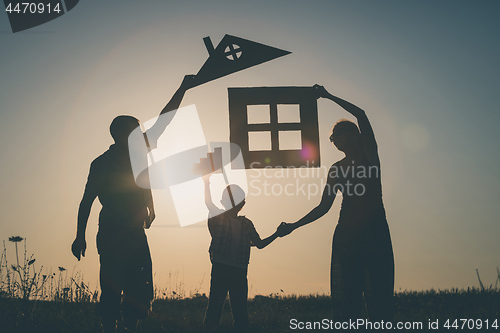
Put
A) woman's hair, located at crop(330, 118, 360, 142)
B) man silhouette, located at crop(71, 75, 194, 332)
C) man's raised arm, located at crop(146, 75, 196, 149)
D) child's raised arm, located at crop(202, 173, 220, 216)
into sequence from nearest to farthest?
man silhouette, located at crop(71, 75, 194, 332) → woman's hair, located at crop(330, 118, 360, 142) → man's raised arm, located at crop(146, 75, 196, 149) → child's raised arm, located at crop(202, 173, 220, 216)

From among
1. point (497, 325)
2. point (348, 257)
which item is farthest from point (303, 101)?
point (497, 325)

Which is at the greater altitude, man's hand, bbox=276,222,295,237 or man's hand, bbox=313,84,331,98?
man's hand, bbox=313,84,331,98

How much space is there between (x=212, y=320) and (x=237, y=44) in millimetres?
3236

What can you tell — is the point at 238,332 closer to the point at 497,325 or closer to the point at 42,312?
the point at 42,312

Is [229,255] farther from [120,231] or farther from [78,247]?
[78,247]

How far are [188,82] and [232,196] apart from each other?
1412 millimetres

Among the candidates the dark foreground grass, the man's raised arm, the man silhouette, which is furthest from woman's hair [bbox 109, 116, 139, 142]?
the dark foreground grass

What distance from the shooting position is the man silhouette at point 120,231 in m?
3.38

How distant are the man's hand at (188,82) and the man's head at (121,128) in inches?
32.8

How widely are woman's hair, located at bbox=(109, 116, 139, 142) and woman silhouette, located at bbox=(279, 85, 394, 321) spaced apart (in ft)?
6.70

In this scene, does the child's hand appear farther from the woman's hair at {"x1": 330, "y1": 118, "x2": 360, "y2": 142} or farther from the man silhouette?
the woman's hair at {"x1": 330, "y1": 118, "x2": 360, "y2": 142}

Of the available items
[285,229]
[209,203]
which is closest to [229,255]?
[209,203]

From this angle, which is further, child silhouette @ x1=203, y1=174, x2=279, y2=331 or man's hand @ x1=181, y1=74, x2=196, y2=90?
man's hand @ x1=181, y1=74, x2=196, y2=90

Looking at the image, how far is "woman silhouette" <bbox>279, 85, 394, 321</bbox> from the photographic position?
316cm
